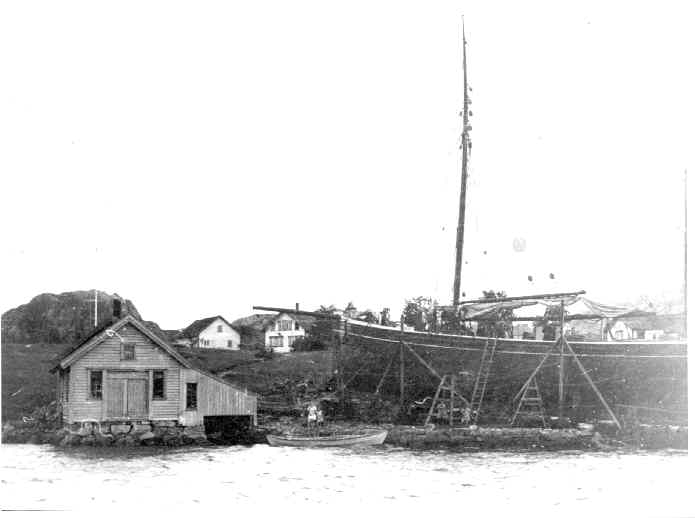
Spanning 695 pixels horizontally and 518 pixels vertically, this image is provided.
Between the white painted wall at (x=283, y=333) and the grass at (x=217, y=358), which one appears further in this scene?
the grass at (x=217, y=358)

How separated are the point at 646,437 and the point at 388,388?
9.65 metres

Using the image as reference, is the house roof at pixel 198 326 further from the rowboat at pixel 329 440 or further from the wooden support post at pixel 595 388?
the wooden support post at pixel 595 388

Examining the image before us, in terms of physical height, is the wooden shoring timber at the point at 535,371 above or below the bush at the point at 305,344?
below

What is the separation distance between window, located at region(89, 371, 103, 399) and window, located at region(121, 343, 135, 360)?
91 cm

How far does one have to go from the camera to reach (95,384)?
28.1 m

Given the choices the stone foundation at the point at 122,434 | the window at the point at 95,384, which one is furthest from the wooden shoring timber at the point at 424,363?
the window at the point at 95,384

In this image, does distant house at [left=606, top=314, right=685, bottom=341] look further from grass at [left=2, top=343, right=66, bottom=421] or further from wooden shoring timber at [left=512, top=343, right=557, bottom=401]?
grass at [left=2, top=343, right=66, bottom=421]

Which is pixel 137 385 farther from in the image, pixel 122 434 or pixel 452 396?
pixel 452 396

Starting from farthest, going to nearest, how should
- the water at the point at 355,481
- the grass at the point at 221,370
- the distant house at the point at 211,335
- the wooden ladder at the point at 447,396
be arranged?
the wooden ladder at the point at 447,396 < the grass at the point at 221,370 < the distant house at the point at 211,335 < the water at the point at 355,481

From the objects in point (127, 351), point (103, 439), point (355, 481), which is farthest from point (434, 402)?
point (103, 439)

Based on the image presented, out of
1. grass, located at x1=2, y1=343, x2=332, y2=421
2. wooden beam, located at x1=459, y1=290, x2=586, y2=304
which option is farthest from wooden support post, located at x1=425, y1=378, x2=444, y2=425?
grass, located at x1=2, y1=343, x2=332, y2=421

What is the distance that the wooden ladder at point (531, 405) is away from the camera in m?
29.0

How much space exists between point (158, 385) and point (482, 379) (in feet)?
36.6

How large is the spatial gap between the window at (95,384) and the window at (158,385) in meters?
1.69
